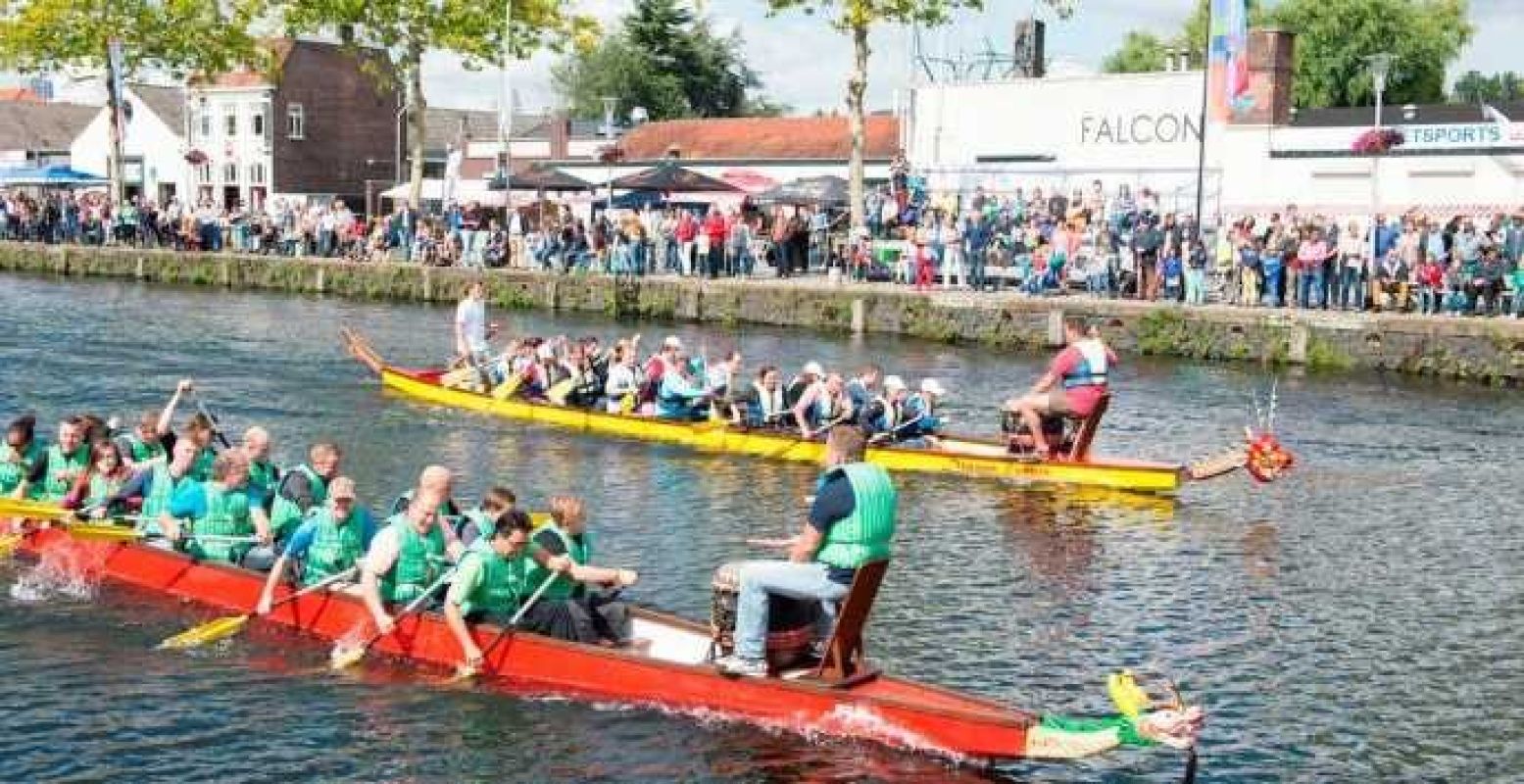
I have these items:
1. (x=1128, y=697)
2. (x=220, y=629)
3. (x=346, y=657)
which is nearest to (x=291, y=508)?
(x=220, y=629)

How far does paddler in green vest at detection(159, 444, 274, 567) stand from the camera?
1625 cm

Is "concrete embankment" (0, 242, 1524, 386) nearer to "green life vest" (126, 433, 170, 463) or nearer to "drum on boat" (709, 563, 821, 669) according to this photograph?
"green life vest" (126, 433, 170, 463)

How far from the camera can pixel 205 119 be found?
85562mm

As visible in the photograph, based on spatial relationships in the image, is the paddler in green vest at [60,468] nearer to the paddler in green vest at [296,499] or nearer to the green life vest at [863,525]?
the paddler in green vest at [296,499]

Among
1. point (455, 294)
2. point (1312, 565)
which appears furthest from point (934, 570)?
point (455, 294)

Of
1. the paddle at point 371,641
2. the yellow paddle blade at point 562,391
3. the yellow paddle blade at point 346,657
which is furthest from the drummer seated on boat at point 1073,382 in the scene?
the yellow paddle blade at point 346,657

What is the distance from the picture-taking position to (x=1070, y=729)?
11516mm

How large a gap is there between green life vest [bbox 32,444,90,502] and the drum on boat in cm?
814

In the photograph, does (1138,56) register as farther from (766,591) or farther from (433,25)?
(766,591)

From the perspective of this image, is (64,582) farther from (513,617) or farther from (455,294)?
(455,294)

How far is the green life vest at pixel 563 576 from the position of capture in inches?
548

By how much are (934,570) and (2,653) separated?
8976 mm

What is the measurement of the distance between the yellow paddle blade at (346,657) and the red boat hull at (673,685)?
176 mm

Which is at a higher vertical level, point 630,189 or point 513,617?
point 630,189
